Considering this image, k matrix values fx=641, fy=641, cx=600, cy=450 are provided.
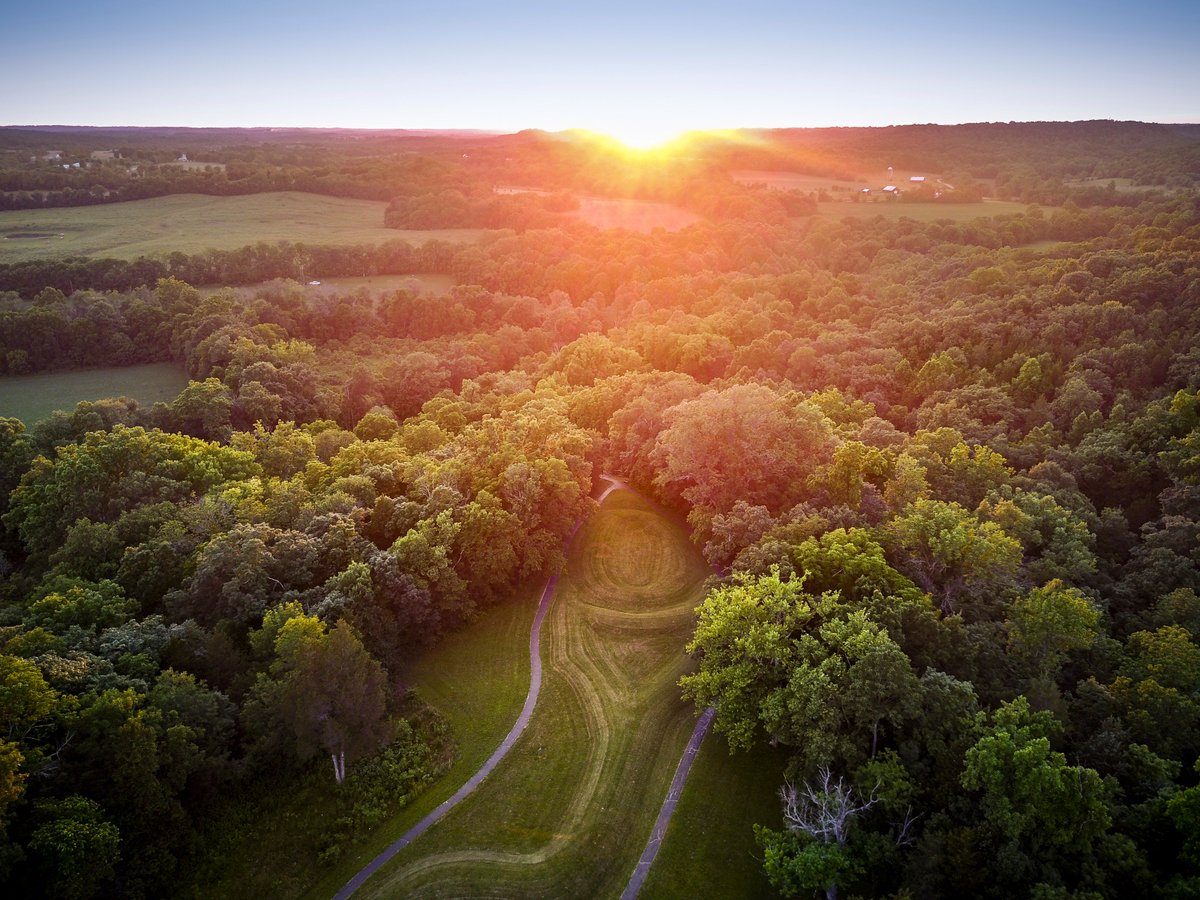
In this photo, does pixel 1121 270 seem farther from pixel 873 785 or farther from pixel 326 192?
pixel 326 192

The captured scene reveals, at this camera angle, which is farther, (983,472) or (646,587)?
(983,472)

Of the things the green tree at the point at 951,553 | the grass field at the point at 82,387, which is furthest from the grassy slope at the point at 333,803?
the grass field at the point at 82,387

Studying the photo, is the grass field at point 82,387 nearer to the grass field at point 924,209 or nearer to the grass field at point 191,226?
the grass field at point 191,226

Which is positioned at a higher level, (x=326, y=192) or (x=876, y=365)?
(x=326, y=192)

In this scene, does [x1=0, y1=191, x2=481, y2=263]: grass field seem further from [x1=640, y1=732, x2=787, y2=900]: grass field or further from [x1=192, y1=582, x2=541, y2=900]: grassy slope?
[x1=640, y1=732, x2=787, y2=900]: grass field

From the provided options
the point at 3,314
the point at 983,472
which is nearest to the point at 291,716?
the point at 983,472

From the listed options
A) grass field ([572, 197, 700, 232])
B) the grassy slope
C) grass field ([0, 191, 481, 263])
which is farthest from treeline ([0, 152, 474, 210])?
the grassy slope

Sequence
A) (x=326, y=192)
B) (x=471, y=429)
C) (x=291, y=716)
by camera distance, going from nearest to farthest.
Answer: (x=291, y=716)
(x=471, y=429)
(x=326, y=192)

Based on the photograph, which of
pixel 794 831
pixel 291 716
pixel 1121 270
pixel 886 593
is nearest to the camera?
pixel 794 831
